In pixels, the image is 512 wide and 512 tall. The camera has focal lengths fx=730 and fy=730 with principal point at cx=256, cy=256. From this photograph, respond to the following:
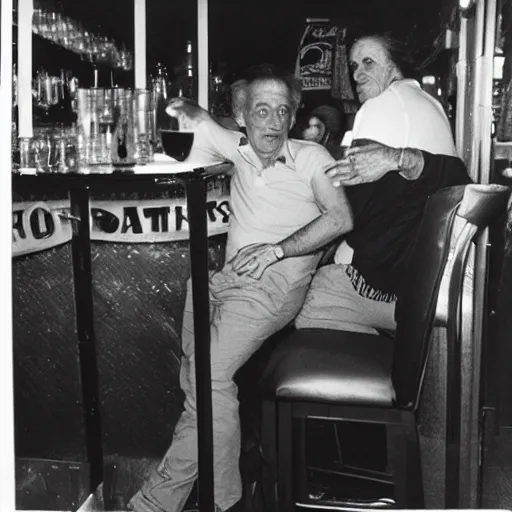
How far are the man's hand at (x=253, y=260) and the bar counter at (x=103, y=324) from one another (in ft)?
0.18

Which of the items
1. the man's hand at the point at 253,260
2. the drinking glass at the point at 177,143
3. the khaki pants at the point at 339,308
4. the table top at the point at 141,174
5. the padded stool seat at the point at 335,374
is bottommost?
the padded stool seat at the point at 335,374

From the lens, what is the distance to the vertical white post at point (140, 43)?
2139 mm

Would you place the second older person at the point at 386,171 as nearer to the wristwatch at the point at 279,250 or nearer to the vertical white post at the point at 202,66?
the wristwatch at the point at 279,250

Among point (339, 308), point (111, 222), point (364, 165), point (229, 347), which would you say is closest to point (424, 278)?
point (339, 308)

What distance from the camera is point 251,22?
84.6 inches

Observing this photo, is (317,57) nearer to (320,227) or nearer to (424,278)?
(320,227)

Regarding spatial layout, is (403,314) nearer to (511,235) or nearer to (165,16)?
(511,235)

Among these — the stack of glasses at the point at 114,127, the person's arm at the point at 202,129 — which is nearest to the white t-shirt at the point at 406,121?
the person's arm at the point at 202,129

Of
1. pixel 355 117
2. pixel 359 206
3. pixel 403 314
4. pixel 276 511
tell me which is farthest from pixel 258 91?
pixel 276 511

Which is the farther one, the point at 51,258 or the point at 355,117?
the point at 51,258

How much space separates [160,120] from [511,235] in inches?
43.3

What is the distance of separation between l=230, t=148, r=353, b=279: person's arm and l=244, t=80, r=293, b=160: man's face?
6.1 inches

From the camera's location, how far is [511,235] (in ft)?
7.20

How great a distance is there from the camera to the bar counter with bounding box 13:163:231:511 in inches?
85.4
